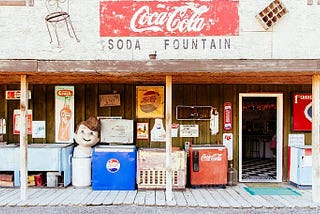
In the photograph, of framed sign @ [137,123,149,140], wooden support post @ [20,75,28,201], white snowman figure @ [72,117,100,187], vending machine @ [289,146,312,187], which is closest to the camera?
wooden support post @ [20,75,28,201]

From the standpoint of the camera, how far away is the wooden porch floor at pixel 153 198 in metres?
6.71

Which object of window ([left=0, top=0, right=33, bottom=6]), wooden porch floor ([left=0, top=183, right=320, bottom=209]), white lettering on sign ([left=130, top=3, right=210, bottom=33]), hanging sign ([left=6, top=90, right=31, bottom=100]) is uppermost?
window ([left=0, top=0, right=33, bottom=6])

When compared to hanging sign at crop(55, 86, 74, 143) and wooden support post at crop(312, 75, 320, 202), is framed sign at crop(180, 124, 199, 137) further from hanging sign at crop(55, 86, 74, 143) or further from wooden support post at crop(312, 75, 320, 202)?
wooden support post at crop(312, 75, 320, 202)

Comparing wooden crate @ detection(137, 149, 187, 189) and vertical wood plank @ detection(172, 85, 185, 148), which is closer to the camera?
wooden crate @ detection(137, 149, 187, 189)

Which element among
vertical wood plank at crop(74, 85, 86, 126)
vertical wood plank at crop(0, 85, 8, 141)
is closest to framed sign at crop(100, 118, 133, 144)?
vertical wood plank at crop(74, 85, 86, 126)

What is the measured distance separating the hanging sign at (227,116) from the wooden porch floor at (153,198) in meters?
1.61

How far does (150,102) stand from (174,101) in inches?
23.6

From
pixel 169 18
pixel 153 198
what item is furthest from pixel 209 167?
pixel 169 18

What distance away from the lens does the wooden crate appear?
307 inches

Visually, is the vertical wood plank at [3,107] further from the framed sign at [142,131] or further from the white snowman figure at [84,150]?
the framed sign at [142,131]

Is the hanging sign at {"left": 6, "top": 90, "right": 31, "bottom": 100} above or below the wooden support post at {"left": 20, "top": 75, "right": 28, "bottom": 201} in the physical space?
above

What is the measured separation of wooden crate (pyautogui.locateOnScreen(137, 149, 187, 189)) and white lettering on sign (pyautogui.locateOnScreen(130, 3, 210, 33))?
2.72 metres

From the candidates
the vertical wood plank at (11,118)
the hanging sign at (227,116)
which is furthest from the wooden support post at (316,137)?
the vertical wood plank at (11,118)

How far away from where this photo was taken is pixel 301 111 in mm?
8859
